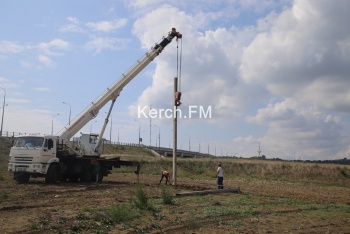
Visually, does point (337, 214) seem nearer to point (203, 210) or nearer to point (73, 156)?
point (203, 210)

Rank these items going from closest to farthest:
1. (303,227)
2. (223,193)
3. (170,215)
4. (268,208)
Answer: (303,227), (170,215), (268,208), (223,193)

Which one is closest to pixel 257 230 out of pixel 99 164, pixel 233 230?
pixel 233 230

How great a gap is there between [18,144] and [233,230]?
1737 cm

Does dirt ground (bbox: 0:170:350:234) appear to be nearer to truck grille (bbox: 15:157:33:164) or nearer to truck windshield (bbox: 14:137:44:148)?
truck grille (bbox: 15:157:33:164)

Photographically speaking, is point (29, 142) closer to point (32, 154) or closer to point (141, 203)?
point (32, 154)

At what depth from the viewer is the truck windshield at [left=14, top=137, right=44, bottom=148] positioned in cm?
2423

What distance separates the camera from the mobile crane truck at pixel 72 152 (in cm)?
2405

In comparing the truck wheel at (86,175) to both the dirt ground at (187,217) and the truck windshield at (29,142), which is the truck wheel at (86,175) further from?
the dirt ground at (187,217)

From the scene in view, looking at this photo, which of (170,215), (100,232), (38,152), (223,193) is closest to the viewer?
(100,232)

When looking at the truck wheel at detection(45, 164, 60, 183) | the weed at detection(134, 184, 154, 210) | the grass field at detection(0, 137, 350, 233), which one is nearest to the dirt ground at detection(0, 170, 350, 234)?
the grass field at detection(0, 137, 350, 233)

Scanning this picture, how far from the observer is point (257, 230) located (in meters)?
10.9

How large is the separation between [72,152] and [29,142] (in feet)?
11.1

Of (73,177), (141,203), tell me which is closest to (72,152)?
(73,177)

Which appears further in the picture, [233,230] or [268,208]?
[268,208]
